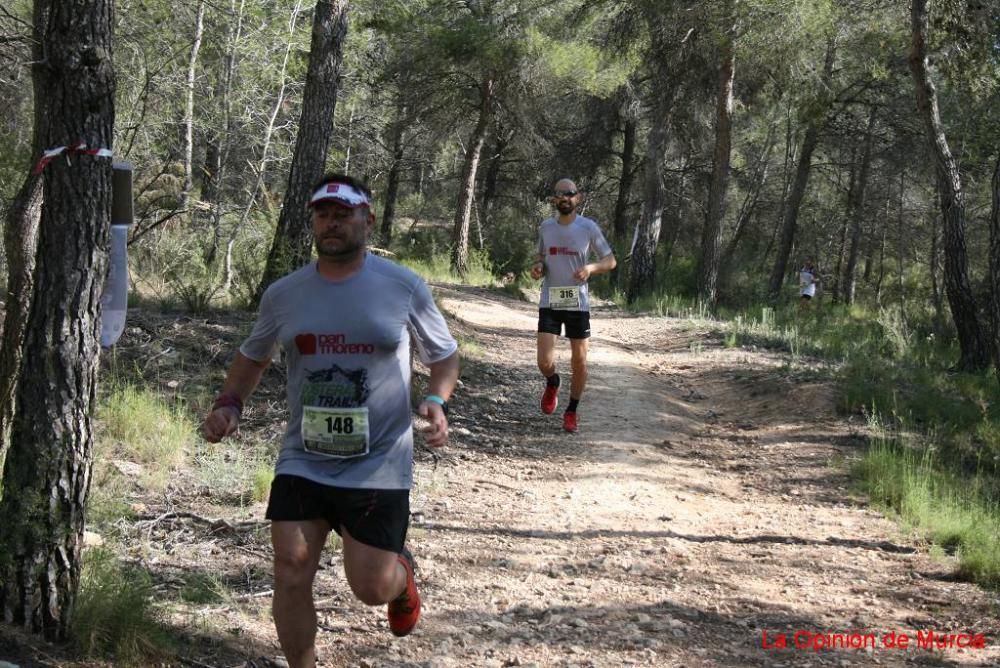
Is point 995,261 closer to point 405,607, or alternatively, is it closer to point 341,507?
point 405,607

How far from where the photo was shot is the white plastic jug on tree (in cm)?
379

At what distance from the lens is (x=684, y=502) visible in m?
7.05

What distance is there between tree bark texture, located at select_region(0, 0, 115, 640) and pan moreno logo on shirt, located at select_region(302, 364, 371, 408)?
0.88 meters

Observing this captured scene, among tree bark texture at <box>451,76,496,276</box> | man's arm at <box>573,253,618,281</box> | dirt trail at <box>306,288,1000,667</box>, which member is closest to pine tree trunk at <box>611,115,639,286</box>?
tree bark texture at <box>451,76,496,276</box>

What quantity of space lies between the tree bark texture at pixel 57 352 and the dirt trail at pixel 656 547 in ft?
4.29

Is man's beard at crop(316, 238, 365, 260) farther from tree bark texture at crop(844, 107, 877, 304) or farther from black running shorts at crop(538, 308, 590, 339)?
tree bark texture at crop(844, 107, 877, 304)

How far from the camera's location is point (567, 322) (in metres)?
8.71

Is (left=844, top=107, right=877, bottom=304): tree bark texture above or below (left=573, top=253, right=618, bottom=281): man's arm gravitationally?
above

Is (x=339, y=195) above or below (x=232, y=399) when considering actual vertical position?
above

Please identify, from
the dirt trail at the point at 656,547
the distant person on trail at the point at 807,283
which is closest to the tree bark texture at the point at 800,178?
the distant person on trail at the point at 807,283

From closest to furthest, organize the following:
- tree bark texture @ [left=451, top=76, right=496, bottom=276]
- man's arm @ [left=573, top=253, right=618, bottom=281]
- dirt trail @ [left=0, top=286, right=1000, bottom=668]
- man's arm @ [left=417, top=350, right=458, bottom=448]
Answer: man's arm @ [left=417, top=350, right=458, bottom=448]
dirt trail @ [left=0, top=286, right=1000, bottom=668]
man's arm @ [left=573, top=253, right=618, bottom=281]
tree bark texture @ [left=451, top=76, right=496, bottom=276]

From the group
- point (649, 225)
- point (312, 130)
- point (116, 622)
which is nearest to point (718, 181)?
point (649, 225)

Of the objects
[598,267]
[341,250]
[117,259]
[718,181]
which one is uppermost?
[718,181]

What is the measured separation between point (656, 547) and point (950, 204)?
9.45 m
